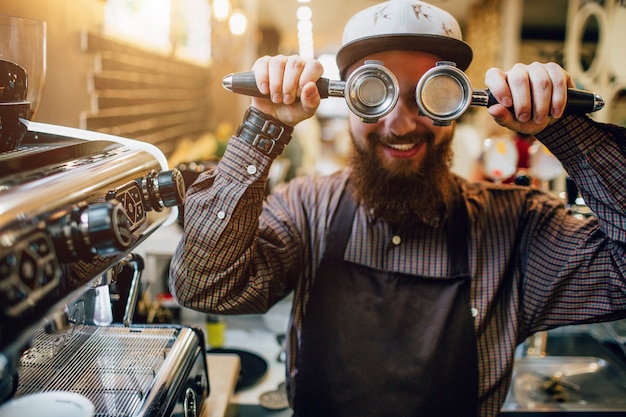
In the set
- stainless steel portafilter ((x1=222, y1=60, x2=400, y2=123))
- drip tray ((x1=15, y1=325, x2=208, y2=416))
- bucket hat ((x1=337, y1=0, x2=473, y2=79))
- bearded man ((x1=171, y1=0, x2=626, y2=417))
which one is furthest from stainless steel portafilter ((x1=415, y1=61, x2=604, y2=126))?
drip tray ((x1=15, y1=325, x2=208, y2=416))

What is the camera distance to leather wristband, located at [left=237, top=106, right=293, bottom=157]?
3.51ft

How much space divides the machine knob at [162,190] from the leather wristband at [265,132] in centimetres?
24

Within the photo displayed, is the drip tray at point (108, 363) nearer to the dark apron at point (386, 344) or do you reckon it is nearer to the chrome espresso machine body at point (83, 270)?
the chrome espresso machine body at point (83, 270)

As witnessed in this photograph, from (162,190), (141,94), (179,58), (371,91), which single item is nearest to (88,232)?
(162,190)

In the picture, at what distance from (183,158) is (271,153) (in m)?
2.13

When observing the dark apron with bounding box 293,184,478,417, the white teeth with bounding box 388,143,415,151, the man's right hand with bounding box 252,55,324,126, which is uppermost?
the man's right hand with bounding box 252,55,324,126

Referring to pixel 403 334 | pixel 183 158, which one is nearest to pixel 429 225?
pixel 403 334

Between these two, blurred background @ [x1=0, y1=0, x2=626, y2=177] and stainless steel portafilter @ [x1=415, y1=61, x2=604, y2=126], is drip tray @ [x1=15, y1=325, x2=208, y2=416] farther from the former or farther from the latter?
blurred background @ [x1=0, y1=0, x2=626, y2=177]

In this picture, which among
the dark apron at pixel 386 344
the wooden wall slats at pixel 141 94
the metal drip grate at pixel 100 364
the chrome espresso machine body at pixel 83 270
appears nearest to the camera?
the chrome espresso machine body at pixel 83 270

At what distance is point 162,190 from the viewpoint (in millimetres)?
866

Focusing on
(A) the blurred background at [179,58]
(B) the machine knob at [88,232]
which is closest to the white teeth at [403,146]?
(B) the machine knob at [88,232]

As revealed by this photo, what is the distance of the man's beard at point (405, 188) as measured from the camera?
1.31 meters

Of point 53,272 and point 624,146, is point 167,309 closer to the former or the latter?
point 53,272

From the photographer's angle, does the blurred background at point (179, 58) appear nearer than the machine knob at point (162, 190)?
No
